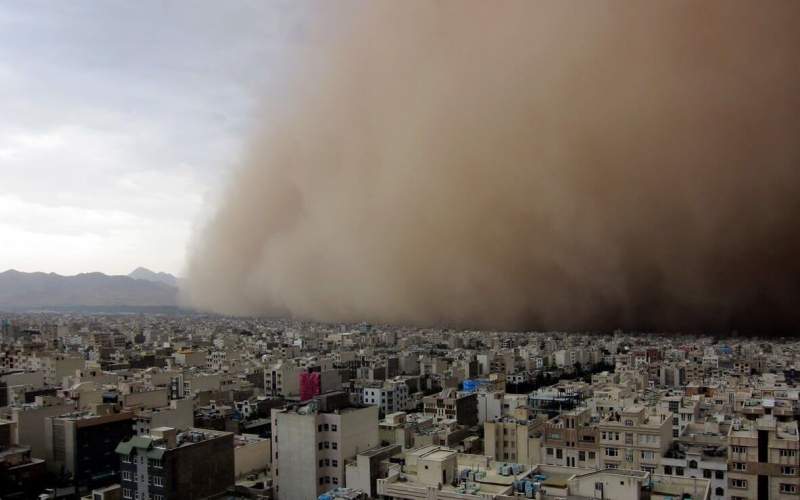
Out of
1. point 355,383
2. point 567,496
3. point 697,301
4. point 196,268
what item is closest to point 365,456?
point 567,496

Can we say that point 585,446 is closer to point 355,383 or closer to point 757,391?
point 757,391

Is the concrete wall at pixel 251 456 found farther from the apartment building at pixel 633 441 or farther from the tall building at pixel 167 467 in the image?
the apartment building at pixel 633 441

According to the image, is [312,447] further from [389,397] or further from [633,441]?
[389,397]

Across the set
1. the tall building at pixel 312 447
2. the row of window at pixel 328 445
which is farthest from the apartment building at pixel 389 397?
the row of window at pixel 328 445

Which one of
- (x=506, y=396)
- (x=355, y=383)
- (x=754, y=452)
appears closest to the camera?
(x=754, y=452)

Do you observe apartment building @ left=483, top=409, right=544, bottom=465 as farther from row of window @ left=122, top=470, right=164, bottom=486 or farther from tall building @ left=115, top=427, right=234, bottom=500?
row of window @ left=122, top=470, right=164, bottom=486

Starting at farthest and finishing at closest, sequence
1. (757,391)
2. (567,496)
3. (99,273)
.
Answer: (99,273) → (757,391) → (567,496)
